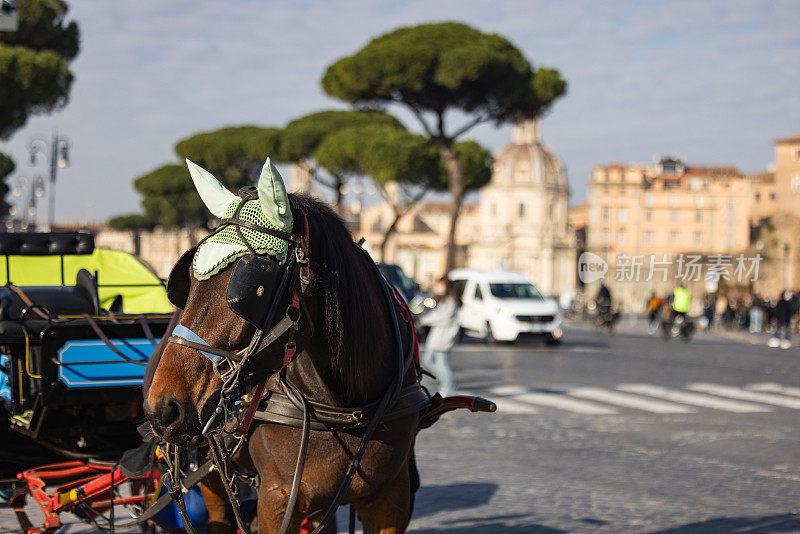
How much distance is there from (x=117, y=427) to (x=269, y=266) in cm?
244

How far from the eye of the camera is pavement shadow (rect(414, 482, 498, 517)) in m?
5.86

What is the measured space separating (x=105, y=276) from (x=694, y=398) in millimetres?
8651

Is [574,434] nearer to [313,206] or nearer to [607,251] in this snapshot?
[313,206]

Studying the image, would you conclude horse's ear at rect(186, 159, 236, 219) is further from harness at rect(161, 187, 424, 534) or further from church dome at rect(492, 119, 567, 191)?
church dome at rect(492, 119, 567, 191)

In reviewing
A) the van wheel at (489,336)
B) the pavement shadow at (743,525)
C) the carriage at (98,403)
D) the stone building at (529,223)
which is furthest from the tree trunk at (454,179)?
the stone building at (529,223)

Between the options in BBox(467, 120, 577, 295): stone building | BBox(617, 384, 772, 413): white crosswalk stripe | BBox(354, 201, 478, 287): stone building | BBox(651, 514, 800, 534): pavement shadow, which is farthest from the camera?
BBox(354, 201, 478, 287): stone building

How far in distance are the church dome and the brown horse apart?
10655cm

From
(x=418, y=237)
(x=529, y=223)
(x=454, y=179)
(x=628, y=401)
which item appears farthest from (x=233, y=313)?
(x=418, y=237)

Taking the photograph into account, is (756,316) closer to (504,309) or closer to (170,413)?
(504,309)

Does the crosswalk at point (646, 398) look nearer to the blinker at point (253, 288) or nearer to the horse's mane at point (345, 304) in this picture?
the horse's mane at point (345, 304)

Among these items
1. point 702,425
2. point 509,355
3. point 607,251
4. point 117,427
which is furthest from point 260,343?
point 607,251

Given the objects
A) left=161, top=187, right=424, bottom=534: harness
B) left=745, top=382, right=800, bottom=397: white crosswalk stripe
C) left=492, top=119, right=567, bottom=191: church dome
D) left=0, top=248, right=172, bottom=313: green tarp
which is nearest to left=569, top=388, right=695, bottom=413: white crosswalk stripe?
left=745, top=382, right=800, bottom=397: white crosswalk stripe

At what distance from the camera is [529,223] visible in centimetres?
10950

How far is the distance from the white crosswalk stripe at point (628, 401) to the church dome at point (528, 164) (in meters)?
97.0
